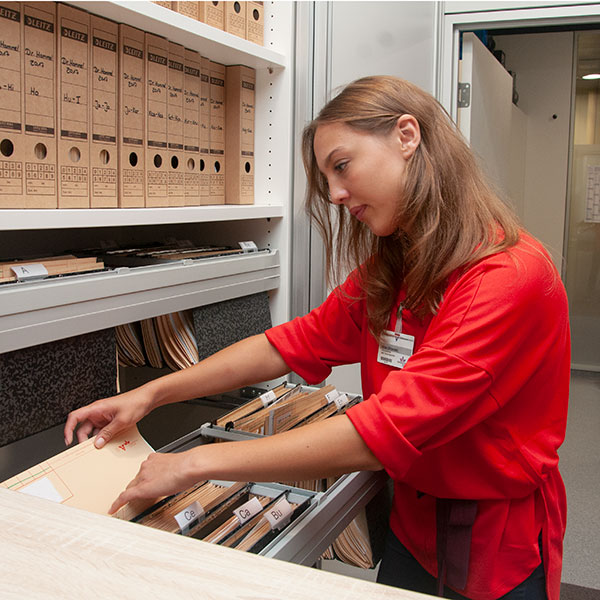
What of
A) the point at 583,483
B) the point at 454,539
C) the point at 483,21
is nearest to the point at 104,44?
the point at 454,539

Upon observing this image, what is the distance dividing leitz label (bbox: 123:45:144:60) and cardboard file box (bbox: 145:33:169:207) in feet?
0.06

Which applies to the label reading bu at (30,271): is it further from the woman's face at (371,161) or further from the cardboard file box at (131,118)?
the woman's face at (371,161)

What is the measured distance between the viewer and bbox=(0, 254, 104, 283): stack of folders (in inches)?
44.2

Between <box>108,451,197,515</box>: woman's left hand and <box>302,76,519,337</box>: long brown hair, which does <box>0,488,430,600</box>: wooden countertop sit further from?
<box>302,76,519,337</box>: long brown hair

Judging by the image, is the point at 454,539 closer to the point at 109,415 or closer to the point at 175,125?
the point at 109,415

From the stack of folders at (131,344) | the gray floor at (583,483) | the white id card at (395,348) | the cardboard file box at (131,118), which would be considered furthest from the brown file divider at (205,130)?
the gray floor at (583,483)

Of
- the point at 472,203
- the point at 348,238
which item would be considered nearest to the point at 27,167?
the point at 348,238

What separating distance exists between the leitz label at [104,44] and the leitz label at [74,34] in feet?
0.09

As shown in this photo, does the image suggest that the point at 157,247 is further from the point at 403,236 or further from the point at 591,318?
the point at 591,318

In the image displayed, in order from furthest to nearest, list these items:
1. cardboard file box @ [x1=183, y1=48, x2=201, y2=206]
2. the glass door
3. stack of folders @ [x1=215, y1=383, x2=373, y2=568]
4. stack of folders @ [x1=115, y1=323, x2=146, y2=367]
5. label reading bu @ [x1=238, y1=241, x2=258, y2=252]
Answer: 1. the glass door
2. label reading bu @ [x1=238, y1=241, x2=258, y2=252]
3. stack of folders @ [x1=115, y1=323, x2=146, y2=367]
4. cardboard file box @ [x1=183, y1=48, x2=201, y2=206]
5. stack of folders @ [x1=215, y1=383, x2=373, y2=568]

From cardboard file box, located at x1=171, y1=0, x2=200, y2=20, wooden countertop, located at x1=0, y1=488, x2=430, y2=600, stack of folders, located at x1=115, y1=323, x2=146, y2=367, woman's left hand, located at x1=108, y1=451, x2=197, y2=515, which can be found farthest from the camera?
stack of folders, located at x1=115, y1=323, x2=146, y2=367

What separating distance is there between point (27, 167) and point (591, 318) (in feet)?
15.9

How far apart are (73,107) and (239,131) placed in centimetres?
60

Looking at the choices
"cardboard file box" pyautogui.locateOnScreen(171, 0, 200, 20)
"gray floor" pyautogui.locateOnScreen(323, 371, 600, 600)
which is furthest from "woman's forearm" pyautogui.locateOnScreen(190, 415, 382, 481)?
"gray floor" pyautogui.locateOnScreen(323, 371, 600, 600)
